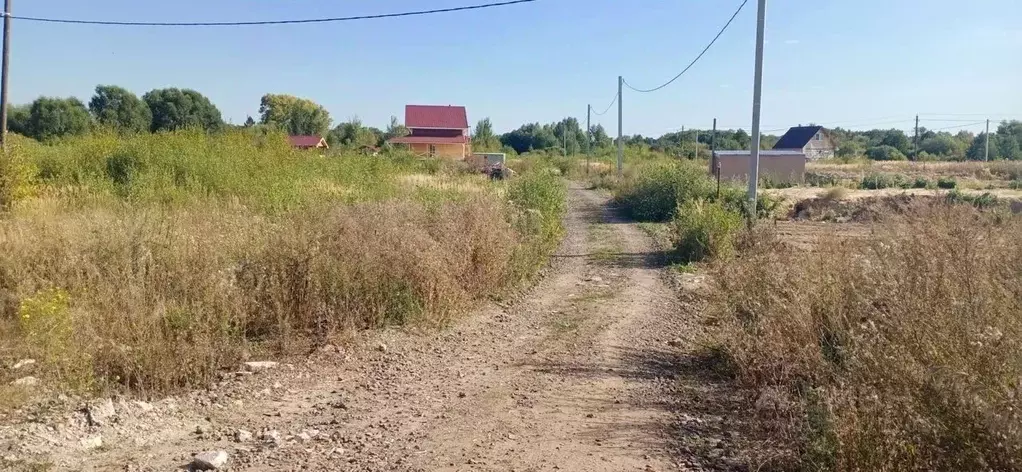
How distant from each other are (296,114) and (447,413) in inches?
1889

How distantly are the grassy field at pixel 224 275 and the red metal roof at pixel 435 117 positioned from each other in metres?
43.5

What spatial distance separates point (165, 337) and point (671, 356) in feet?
14.4

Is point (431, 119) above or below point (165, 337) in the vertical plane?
above

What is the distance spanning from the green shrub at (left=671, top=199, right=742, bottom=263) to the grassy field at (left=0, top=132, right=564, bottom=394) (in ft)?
9.96

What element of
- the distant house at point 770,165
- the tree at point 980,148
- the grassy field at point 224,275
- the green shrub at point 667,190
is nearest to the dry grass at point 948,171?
the distant house at point 770,165

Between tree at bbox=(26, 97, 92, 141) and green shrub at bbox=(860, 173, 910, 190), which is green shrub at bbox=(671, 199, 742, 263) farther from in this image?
tree at bbox=(26, 97, 92, 141)

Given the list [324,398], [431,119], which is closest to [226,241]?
[324,398]

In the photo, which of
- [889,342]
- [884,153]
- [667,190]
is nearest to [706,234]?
[889,342]

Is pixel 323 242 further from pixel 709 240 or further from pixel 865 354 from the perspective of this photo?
pixel 709 240

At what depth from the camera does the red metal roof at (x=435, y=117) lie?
54.8m

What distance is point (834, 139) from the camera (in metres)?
78.9

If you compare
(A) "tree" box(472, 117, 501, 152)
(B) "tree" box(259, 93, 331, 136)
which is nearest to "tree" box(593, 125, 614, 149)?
(A) "tree" box(472, 117, 501, 152)

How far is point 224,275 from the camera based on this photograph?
275 inches

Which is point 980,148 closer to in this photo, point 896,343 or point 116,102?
point 116,102
